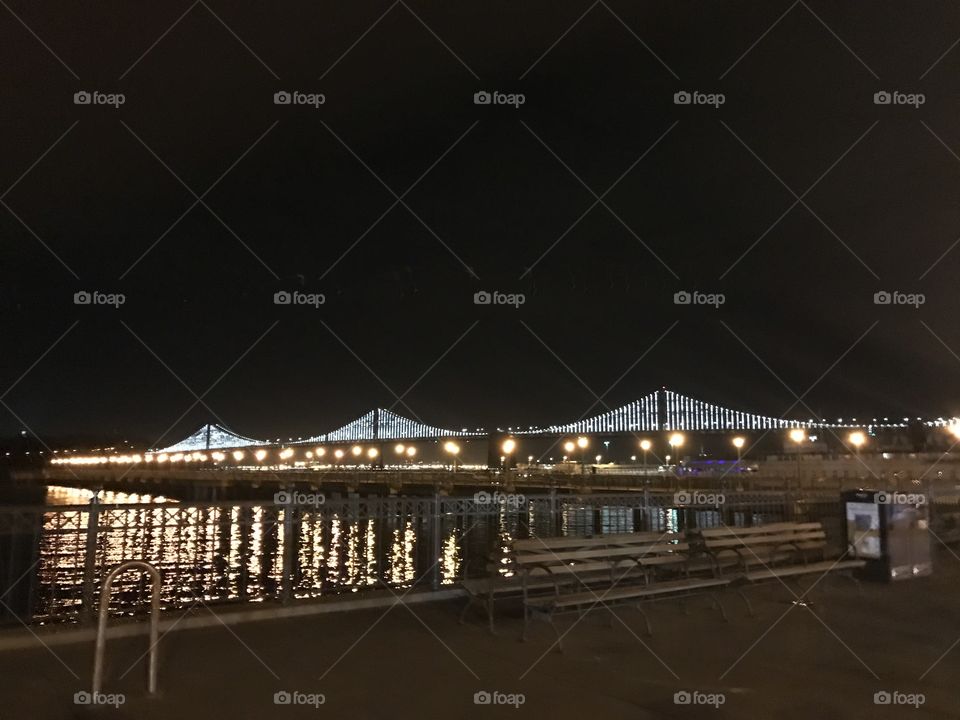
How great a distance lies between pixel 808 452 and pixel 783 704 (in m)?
71.6

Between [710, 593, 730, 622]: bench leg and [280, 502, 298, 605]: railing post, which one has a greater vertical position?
[280, 502, 298, 605]: railing post

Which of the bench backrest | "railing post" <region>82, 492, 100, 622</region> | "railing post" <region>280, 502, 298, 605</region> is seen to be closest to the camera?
"railing post" <region>82, 492, 100, 622</region>

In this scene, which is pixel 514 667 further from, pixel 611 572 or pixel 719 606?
pixel 719 606

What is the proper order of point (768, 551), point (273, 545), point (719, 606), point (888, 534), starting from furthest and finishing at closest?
point (273, 545)
point (768, 551)
point (888, 534)
point (719, 606)

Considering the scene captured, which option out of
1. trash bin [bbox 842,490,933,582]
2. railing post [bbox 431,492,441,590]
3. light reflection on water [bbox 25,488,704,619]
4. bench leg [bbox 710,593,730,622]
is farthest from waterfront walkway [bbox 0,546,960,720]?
trash bin [bbox 842,490,933,582]

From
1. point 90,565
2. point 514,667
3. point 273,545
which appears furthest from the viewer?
point 273,545

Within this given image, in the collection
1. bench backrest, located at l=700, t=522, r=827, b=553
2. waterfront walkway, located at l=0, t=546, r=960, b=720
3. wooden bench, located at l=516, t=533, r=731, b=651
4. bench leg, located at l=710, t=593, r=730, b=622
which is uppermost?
bench backrest, located at l=700, t=522, r=827, b=553

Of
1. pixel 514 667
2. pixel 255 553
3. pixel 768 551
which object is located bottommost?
pixel 514 667

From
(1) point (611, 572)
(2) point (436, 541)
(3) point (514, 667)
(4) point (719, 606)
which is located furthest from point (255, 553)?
(3) point (514, 667)

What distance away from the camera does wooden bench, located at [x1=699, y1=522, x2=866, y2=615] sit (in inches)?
404

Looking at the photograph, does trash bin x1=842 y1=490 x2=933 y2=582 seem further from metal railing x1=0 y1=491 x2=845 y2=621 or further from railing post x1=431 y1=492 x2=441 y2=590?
railing post x1=431 y1=492 x2=441 y2=590

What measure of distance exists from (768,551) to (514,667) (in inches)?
231

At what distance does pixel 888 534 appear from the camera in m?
11.1

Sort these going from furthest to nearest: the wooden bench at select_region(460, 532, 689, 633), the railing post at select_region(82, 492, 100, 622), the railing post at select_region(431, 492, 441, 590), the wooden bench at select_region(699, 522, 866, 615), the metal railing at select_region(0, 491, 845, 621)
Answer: the wooden bench at select_region(699, 522, 866, 615) < the railing post at select_region(431, 492, 441, 590) < the metal railing at select_region(0, 491, 845, 621) < the wooden bench at select_region(460, 532, 689, 633) < the railing post at select_region(82, 492, 100, 622)
